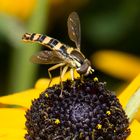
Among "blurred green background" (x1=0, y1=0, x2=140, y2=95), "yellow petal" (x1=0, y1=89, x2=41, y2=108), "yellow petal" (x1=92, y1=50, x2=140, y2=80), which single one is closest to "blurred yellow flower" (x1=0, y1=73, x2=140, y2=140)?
"yellow petal" (x1=0, y1=89, x2=41, y2=108)

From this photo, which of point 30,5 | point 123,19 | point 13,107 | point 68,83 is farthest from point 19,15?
point 68,83

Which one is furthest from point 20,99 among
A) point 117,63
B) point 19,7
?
point 117,63

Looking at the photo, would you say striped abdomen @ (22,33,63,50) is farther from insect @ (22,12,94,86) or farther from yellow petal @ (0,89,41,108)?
yellow petal @ (0,89,41,108)

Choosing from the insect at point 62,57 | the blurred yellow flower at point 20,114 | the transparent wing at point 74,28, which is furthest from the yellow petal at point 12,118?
the transparent wing at point 74,28

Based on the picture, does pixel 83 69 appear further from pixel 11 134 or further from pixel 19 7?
pixel 19 7

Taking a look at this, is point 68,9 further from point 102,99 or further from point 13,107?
point 102,99

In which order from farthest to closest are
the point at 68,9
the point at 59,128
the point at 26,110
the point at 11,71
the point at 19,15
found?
the point at 68,9 → the point at 19,15 → the point at 11,71 → the point at 26,110 → the point at 59,128
